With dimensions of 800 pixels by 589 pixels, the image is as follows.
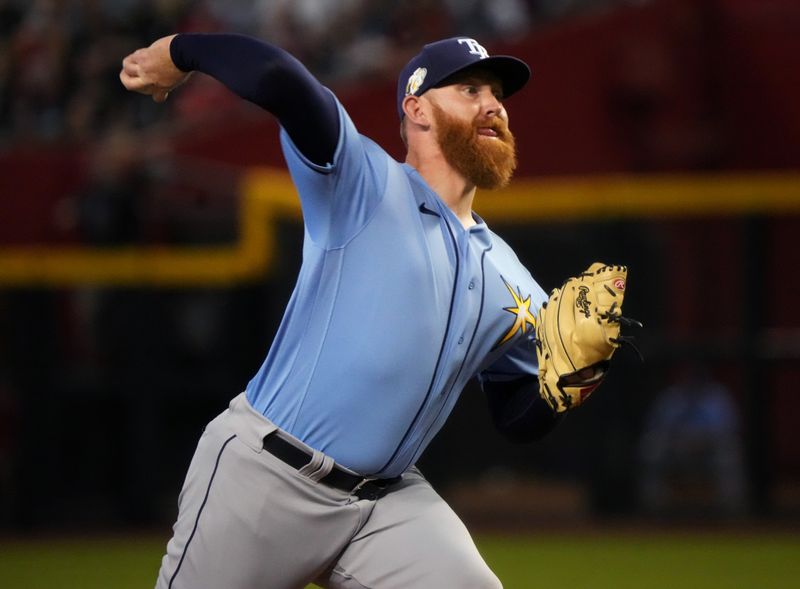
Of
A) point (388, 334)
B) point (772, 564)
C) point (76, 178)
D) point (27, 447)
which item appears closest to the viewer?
point (388, 334)

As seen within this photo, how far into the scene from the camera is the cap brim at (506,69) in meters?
3.49

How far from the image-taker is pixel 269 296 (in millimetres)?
8477

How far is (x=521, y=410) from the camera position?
3580 mm

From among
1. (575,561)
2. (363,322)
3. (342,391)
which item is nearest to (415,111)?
(363,322)

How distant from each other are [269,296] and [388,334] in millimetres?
5341

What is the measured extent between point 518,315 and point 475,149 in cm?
45

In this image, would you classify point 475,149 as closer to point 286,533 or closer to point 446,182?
point 446,182

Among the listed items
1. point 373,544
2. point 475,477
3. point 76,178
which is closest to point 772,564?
point 475,477

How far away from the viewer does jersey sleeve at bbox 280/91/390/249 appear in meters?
3.11

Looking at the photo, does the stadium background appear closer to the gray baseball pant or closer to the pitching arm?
the gray baseball pant

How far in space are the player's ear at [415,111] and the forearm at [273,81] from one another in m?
0.50

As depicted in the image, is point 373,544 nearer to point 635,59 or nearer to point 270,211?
point 270,211

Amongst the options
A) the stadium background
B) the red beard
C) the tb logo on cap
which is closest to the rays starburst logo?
the red beard

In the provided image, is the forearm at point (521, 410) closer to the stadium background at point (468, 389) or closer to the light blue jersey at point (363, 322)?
the light blue jersey at point (363, 322)
